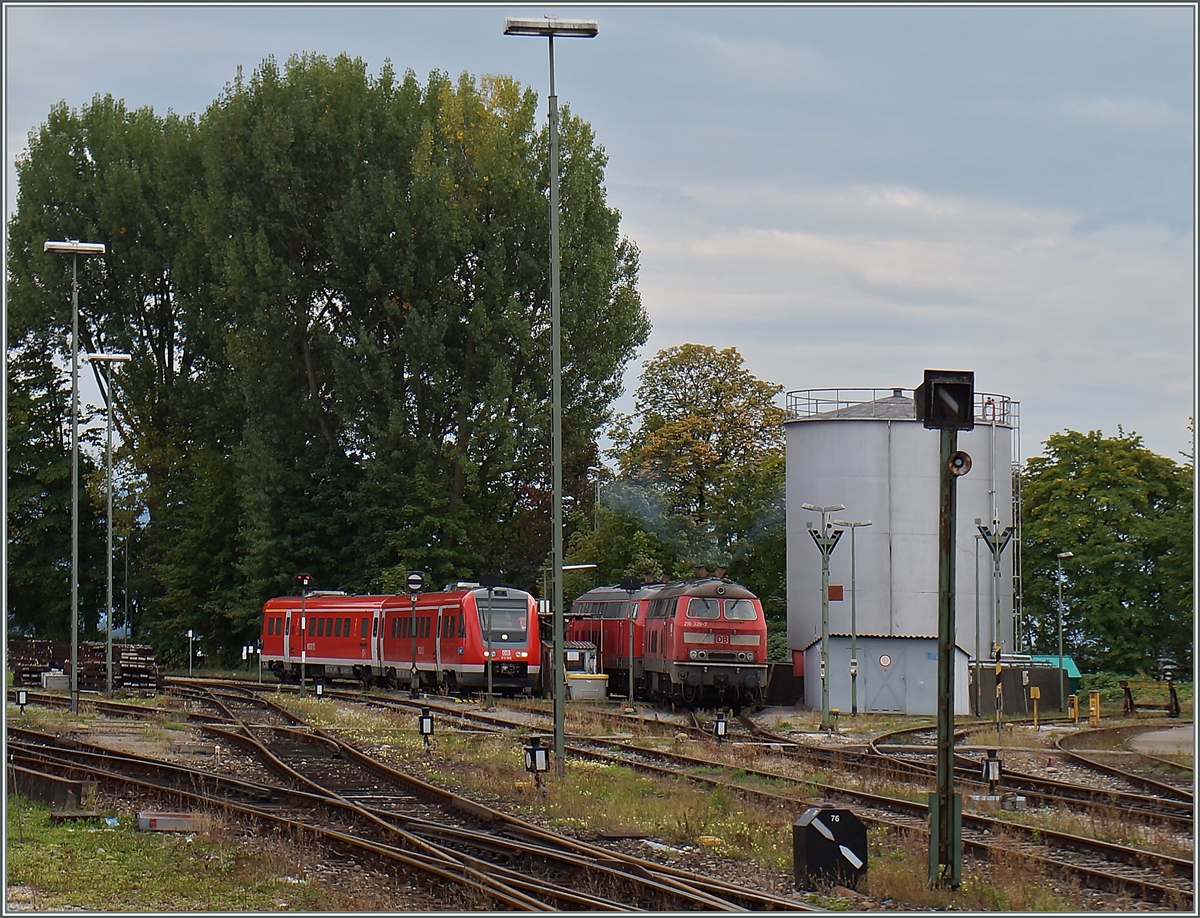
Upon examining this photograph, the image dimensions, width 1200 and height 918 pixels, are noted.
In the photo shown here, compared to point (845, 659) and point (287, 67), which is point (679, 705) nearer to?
point (845, 659)

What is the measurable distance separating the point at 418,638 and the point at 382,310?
14990 millimetres

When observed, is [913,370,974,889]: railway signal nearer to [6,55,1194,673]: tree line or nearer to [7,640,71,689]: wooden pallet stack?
[6,55,1194,673]: tree line

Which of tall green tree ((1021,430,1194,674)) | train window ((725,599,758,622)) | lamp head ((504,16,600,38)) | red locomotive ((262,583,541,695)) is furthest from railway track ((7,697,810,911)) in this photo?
tall green tree ((1021,430,1194,674))

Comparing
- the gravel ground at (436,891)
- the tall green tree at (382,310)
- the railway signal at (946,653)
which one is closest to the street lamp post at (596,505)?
the tall green tree at (382,310)

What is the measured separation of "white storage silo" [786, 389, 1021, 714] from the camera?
45.6 metres

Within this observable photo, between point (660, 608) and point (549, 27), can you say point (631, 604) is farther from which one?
point (549, 27)

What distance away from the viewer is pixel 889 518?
1817 inches

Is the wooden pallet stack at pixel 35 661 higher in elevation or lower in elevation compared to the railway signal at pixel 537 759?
lower

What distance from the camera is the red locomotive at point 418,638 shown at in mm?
40594

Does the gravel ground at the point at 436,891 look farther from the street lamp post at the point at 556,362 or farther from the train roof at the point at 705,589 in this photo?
the train roof at the point at 705,589

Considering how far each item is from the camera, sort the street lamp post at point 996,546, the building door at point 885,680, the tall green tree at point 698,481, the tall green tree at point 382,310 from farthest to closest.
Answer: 1. the tall green tree at point 698,481
2. the tall green tree at point 382,310
3. the building door at point 885,680
4. the street lamp post at point 996,546

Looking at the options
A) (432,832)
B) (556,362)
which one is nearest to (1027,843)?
(432,832)

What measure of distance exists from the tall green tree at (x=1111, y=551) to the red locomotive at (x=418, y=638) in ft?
102

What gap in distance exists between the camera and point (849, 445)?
4666cm
